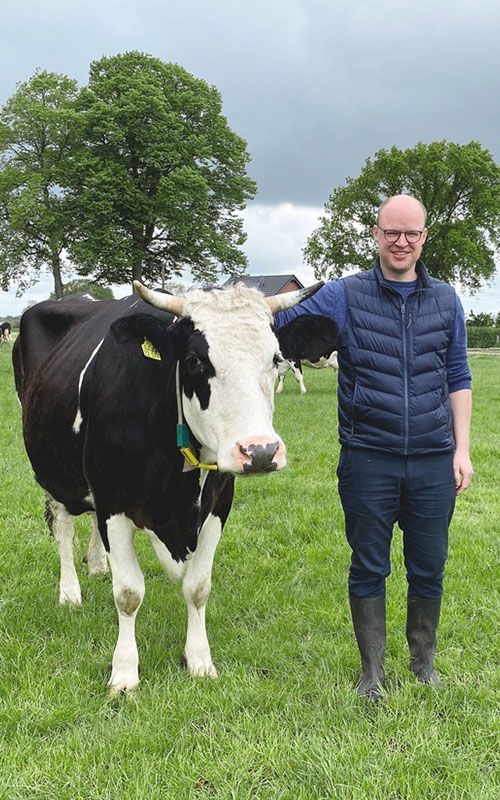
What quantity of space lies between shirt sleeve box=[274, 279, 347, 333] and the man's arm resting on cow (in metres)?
0.74

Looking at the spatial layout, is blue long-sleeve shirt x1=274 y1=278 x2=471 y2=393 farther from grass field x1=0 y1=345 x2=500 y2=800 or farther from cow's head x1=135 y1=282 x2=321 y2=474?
grass field x1=0 y1=345 x2=500 y2=800

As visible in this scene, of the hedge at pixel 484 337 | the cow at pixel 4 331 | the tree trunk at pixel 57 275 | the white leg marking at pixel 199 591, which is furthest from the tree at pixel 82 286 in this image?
the white leg marking at pixel 199 591

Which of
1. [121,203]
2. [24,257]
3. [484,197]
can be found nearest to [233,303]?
[121,203]

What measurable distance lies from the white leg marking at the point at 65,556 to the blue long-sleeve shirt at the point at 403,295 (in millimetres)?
2462

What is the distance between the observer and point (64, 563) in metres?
4.84

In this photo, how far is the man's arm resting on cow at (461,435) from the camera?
3.55m

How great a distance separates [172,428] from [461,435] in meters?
1.52

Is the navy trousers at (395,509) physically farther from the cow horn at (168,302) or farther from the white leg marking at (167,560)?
the cow horn at (168,302)

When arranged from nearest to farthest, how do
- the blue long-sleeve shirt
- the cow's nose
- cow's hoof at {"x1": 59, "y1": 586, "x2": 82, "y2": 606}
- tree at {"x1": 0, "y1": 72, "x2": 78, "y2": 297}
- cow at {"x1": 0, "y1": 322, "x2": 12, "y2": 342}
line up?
the cow's nose, the blue long-sleeve shirt, cow's hoof at {"x1": 59, "y1": 586, "x2": 82, "y2": 606}, tree at {"x1": 0, "y1": 72, "x2": 78, "y2": 297}, cow at {"x1": 0, "y1": 322, "x2": 12, "y2": 342}

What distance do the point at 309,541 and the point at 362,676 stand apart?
2.46m

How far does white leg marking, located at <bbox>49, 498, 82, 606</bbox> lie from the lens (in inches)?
188

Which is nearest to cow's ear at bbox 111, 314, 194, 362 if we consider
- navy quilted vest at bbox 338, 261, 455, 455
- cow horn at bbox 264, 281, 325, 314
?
cow horn at bbox 264, 281, 325, 314

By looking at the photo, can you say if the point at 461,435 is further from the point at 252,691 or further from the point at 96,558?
the point at 96,558

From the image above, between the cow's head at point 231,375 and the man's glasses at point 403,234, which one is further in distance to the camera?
the man's glasses at point 403,234
